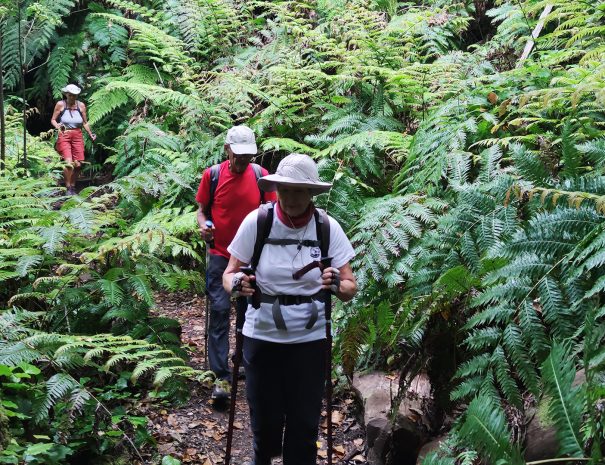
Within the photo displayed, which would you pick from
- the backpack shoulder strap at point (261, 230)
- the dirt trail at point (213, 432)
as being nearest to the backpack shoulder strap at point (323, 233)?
the backpack shoulder strap at point (261, 230)

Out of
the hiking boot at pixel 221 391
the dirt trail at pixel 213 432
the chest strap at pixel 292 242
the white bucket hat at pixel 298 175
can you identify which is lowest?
the dirt trail at pixel 213 432

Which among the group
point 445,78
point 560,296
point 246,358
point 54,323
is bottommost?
point 54,323

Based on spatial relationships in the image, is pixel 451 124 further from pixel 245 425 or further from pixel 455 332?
pixel 245 425

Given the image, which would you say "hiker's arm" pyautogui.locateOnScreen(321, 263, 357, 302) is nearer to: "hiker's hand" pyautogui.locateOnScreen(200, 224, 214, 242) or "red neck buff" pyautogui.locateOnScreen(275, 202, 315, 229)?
"red neck buff" pyautogui.locateOnScreen(275, 202, 315, 229)

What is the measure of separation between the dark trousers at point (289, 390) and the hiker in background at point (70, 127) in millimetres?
8008

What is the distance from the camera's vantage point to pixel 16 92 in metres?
13.1

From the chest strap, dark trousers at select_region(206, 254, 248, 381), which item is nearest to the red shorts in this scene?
dark trousers at select_region(206, 254, 248, 381)

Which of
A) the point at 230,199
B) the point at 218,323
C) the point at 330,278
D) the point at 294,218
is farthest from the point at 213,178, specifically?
the point at 330,278

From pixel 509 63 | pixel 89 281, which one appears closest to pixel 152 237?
pixel 89 281

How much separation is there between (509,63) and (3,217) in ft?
18.6

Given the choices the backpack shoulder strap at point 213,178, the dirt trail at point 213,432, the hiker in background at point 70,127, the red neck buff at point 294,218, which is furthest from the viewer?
the hiker in background at point 70,127

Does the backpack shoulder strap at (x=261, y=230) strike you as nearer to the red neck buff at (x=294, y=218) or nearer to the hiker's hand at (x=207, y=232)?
the red neck buff at (x=294, y=218)

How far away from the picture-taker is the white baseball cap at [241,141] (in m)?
4.75

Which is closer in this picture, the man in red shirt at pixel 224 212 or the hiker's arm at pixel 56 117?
the man in red shirt at pixel 224 212
